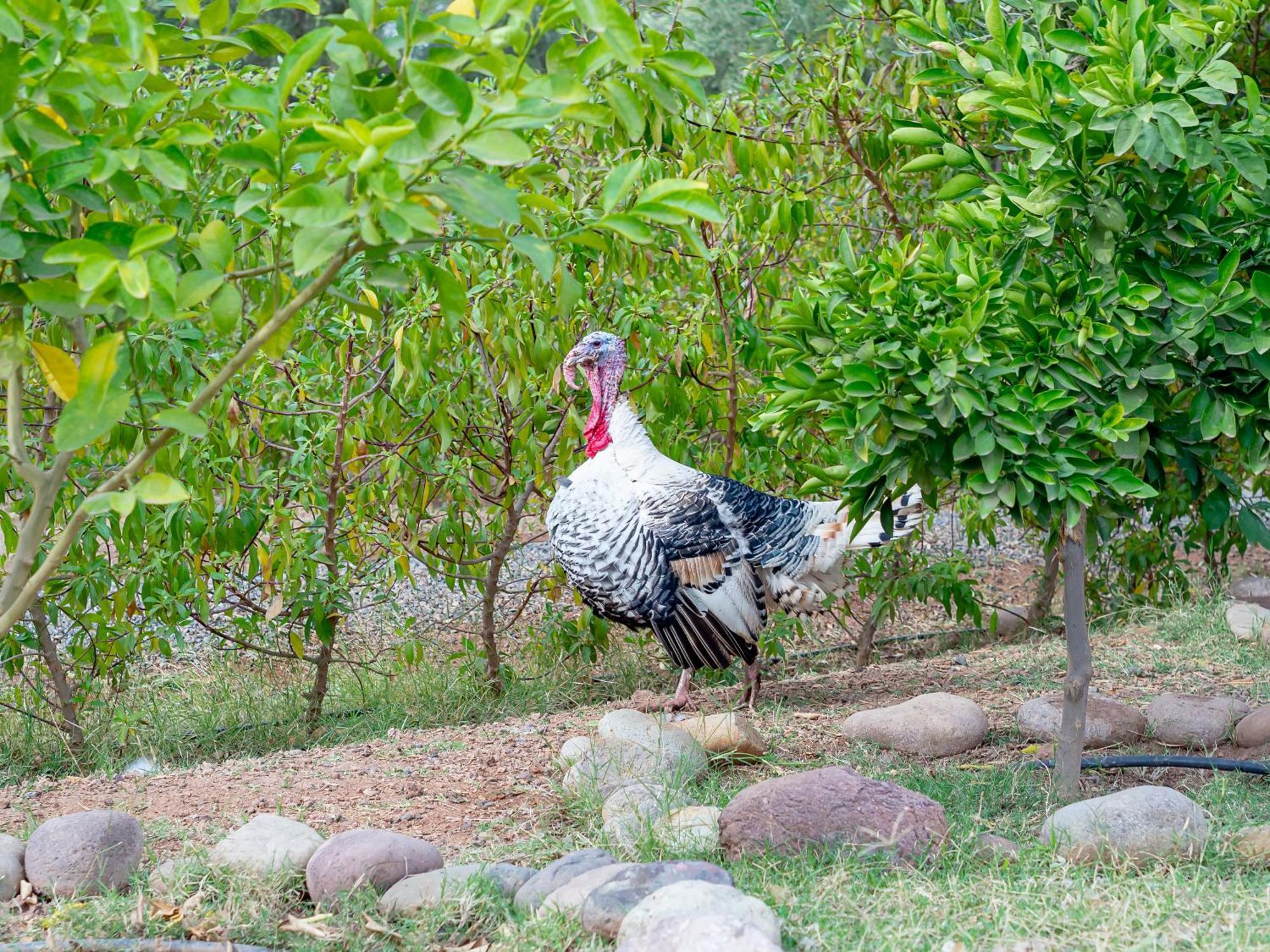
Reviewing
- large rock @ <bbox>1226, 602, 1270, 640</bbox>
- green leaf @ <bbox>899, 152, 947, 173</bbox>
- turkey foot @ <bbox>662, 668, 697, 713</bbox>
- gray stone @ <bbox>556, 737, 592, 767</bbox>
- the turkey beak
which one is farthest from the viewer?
large rock @ <bbox>1226, 602, 1270, 640</bbox>

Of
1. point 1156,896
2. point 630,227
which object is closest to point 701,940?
point 1156,896

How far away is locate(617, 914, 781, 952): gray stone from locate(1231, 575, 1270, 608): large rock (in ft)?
17.5

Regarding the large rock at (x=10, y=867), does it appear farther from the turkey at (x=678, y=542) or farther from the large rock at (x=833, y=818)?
the turkey at (x=678, y=542)

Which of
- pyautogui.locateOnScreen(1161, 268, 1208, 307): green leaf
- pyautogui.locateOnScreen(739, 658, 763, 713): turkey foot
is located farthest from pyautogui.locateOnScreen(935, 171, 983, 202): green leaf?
pyautogui.locateOnScreen(739, 658, 763, 713): turkey foot

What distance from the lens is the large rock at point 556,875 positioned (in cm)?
301

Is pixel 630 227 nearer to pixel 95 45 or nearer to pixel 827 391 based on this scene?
pixel 95 45

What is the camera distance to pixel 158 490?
1906mm

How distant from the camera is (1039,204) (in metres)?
3.09

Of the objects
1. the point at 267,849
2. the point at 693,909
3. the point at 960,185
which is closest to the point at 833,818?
the point at 693,909

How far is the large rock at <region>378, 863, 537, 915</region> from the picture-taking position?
302cm

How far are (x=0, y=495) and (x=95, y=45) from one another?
2955 mm

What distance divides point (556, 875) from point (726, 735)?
134 centimetres

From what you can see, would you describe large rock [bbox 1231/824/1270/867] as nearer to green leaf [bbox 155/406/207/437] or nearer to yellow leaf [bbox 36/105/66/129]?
green leaf [bbox 155/406/207/437]

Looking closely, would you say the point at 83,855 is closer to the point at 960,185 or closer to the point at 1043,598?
the point at 960,185
